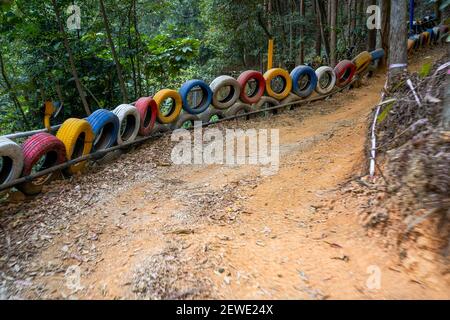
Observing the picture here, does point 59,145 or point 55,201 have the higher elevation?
point 59,145

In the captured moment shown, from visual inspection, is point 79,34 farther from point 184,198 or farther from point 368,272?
point 368,272

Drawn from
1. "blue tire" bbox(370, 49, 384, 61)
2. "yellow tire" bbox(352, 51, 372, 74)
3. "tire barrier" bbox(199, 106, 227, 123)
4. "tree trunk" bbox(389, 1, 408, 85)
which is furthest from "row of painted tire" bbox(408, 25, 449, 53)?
"tire barrier" bbox(199, 106, 227, 123)

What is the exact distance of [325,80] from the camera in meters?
9.73

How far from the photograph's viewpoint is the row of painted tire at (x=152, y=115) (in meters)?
4.64

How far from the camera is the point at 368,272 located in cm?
273

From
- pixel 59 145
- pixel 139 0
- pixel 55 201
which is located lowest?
pixel 55 201

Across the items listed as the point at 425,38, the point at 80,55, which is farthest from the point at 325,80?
the point at 425,38

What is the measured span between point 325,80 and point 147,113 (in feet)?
17.8

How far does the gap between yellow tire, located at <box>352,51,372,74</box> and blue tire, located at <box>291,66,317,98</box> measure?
2.11m

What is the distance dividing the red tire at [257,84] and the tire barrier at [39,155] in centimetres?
421

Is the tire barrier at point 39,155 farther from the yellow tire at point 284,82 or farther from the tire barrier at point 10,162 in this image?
the yellow tire at point 284,82
